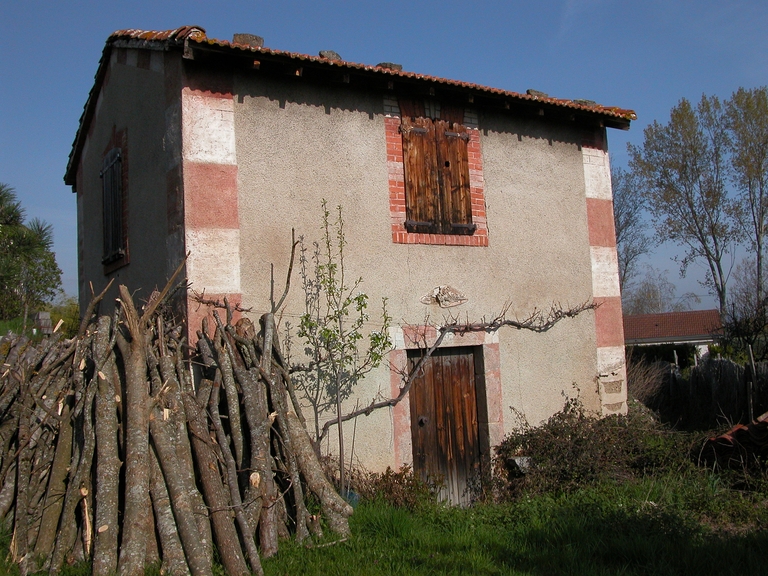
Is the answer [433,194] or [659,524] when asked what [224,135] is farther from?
[659,524]

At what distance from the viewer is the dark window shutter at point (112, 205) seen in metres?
8.21

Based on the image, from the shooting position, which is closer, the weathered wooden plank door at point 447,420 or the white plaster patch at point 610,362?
the weathered wooden plank door at point 447,420

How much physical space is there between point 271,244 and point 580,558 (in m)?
4.17

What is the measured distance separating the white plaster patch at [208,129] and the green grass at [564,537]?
377 cm

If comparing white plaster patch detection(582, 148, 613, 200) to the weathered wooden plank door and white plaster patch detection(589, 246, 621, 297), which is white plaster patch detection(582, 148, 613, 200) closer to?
white plaster patch detection(589, 246, 621, 297)

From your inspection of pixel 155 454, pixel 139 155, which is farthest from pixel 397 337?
pixel 139 155

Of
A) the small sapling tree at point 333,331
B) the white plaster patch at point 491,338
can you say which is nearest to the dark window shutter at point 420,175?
the small sapling tree at point 333,331

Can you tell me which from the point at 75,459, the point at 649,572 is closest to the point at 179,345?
the point at 75,459

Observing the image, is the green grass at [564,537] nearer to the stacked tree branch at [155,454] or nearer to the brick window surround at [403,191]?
the stacked tree branch at [155,454]

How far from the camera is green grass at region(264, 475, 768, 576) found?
15.9 feet

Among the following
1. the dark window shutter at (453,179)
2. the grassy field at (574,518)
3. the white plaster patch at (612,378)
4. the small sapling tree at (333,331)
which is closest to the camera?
the grassy field at (574,518)

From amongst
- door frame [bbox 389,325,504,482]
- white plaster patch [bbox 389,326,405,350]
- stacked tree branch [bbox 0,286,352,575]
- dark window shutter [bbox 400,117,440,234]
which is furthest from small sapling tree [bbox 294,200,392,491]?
dark window shutter [bbox 400,117,440,234]

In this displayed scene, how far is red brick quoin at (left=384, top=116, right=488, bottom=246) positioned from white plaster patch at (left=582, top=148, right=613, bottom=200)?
1874mm

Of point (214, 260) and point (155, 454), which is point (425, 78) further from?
point (155, 454)
